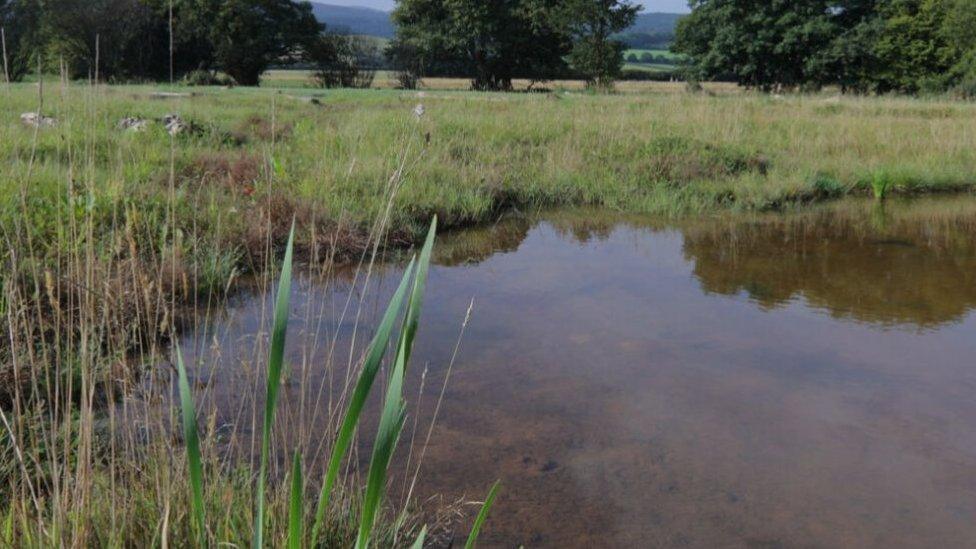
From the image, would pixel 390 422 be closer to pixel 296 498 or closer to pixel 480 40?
pixel 296 498

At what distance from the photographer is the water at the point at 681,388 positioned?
2977 millimetres

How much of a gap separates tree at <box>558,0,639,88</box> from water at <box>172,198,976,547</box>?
2398 cm

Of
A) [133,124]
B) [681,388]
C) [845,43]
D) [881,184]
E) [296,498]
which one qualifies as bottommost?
[681,388]

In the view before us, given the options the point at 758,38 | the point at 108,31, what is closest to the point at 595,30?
the point at 758,38

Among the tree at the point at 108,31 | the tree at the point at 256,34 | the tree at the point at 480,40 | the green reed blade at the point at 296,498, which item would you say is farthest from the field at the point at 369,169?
the tree at the point at 480,40

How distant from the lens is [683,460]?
3354 millimetres

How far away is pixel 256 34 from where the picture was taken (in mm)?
31219

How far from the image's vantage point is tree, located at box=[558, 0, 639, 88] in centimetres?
2991

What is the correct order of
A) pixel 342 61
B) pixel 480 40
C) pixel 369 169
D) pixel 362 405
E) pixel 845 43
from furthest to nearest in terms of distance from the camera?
pixel 480 40, pixel 845 43, pixel 342 61, pixel 369 169, pixel 362 405

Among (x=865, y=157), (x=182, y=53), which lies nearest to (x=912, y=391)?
(x=865, y=157)

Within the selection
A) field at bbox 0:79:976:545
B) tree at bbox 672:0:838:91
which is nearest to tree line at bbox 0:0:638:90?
tree at bbox 672:0:838:91

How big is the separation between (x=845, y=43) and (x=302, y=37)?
20.6 meters

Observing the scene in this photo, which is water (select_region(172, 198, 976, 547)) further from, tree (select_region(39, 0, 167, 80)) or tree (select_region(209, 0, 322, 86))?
tree (select_region(209, 0, 322, 86))

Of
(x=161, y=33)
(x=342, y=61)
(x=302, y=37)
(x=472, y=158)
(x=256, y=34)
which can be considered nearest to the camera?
(x=472, y=158)
